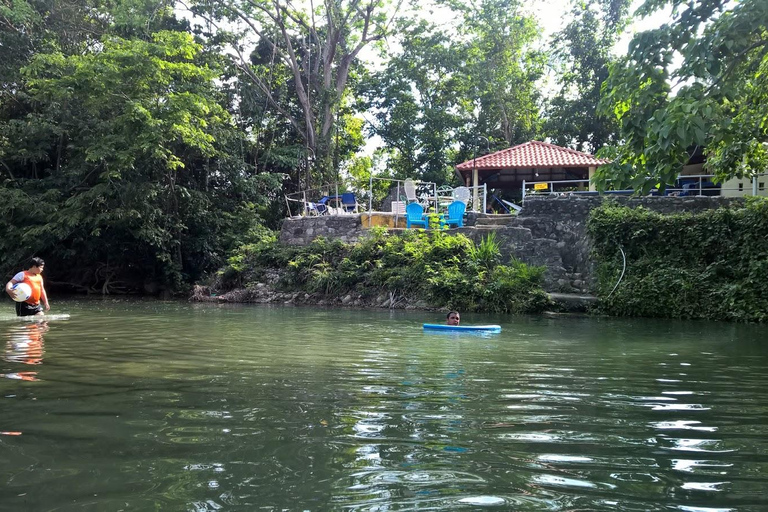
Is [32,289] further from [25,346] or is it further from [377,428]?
[377,428]

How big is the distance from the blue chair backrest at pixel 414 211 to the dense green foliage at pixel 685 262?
5776mm

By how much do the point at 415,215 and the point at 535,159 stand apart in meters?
6.42

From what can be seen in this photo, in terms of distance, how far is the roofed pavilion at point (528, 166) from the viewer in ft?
78.2

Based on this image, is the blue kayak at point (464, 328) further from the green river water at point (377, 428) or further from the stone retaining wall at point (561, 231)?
the stone retaining wall at point (561, 231)

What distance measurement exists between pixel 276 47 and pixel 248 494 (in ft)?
91.9

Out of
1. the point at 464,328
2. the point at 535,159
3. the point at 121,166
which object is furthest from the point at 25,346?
the point at 535,159

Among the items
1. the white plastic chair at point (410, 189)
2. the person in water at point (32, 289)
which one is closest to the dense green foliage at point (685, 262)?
the white plastic chair at point (410, 189)

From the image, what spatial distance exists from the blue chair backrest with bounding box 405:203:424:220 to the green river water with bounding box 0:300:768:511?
12762mm

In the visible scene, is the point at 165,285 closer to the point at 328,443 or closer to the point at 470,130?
the point at 470,130

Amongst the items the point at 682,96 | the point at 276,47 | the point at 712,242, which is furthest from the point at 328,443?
the point at 276,47

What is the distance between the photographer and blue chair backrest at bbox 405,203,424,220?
811 inches

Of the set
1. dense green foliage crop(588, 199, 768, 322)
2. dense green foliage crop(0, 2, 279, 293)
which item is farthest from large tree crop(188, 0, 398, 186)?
dense green foliage crop(588, 199, 768, 322)

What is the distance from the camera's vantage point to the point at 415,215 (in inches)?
817

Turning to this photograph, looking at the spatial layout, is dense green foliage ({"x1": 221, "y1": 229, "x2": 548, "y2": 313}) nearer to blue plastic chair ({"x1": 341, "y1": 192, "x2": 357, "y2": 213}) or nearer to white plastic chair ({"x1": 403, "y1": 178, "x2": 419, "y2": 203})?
white plastic chair ({"x1": 403, "y1": 178, "x2": 419, "y2": 203})
